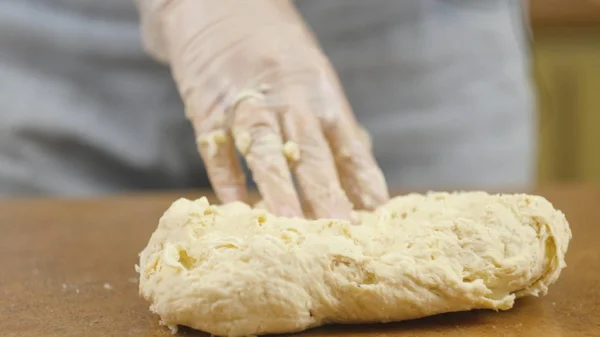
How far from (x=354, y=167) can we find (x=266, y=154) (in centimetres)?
14

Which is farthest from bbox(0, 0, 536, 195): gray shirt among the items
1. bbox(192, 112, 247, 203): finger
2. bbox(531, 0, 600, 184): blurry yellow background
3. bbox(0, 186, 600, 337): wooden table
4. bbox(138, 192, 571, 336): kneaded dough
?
bbox(531, 0, 600, 184): blurry yellow background

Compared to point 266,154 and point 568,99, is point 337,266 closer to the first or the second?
point 266,154

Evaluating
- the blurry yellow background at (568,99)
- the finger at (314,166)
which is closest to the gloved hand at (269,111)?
→ the finger at (314,166)

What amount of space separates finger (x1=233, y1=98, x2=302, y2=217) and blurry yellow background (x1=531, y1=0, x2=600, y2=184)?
2592 millimetres

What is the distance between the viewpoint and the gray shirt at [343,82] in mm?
1849

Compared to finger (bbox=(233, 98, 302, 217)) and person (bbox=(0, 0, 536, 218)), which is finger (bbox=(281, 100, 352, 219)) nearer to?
finger (bbox=(233, 98, 302, 217))

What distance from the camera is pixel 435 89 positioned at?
1.90 m

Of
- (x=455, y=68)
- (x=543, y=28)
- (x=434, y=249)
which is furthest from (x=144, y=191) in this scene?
(x=543, y=28)

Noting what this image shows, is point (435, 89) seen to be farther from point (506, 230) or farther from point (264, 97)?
point (506, 230)

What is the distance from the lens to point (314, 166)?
106 cm

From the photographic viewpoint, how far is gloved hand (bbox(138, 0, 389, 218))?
Answer: 1051mm

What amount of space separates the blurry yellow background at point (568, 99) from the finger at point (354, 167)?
2.52 meters

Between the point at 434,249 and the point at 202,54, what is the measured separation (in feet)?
1.74

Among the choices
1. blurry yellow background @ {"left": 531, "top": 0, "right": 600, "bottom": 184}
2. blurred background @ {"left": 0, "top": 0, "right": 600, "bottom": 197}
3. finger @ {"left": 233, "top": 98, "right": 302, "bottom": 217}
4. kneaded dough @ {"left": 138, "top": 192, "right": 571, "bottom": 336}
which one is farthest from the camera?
blurry yellow background @ {"left": 531, "top": 0, "right": 600, "bottom": 184}
